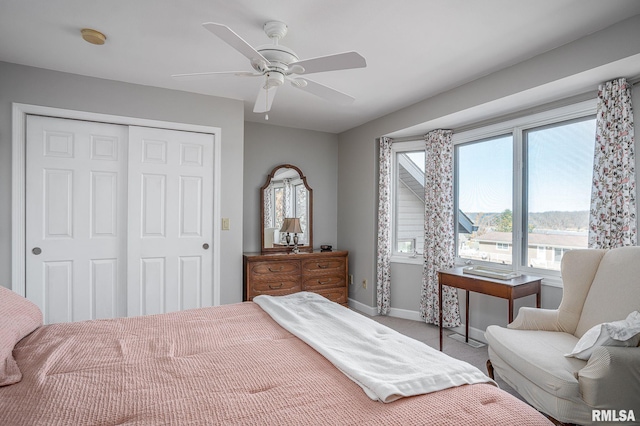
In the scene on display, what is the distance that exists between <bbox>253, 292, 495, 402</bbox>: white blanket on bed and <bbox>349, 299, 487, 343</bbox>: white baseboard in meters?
2.15

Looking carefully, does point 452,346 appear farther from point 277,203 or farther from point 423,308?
point 277,203

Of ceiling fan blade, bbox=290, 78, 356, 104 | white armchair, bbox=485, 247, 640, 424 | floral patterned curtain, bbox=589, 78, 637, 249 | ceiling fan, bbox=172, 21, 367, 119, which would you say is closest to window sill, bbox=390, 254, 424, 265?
white armchair, bbox=485, 247, 640, 424

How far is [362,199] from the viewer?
4.56 m

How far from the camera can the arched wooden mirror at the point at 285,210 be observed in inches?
176

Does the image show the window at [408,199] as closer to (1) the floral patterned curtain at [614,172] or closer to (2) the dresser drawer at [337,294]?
(2) the dresser drawer at [337,294]

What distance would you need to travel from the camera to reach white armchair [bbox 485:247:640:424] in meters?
1.59

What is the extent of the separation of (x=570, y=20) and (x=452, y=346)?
278 cm

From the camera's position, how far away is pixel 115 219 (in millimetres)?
3178

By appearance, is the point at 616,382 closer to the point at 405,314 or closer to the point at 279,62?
the point at 279,62

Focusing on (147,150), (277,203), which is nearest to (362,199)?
(277,203)

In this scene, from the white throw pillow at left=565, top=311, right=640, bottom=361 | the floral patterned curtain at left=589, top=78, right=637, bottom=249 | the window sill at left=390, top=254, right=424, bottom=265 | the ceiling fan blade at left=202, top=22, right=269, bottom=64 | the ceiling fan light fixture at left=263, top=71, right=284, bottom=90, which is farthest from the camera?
the window sill at left=390, top=254, right=424, bottom=265

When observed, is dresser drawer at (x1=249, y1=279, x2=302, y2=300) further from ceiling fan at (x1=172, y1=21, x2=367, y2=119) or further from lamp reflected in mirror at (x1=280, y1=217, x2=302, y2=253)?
ceiling fan at (x1=172, y1=21, x2=367, y2=119)

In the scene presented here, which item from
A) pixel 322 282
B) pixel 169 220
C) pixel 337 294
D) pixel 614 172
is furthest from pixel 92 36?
pixel 614 172

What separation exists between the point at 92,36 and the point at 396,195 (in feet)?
11.4
